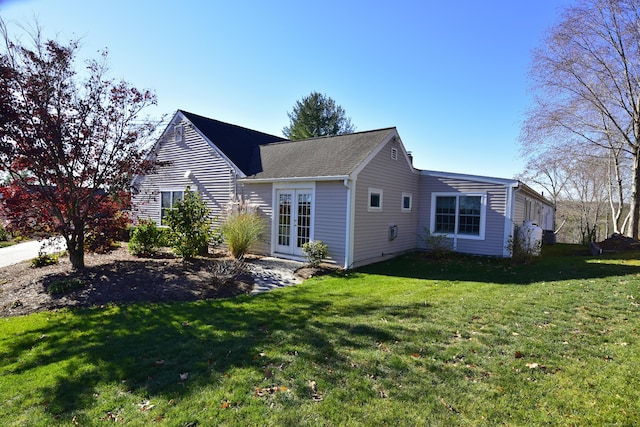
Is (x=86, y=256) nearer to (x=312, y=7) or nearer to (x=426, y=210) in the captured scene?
(x=312, y=7)

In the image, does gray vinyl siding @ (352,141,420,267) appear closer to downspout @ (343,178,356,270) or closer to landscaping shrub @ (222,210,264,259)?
downspout @ (343,178,356,270)

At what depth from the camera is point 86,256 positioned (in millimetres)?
10180

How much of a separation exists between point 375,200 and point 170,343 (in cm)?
775

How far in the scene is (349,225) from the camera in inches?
375

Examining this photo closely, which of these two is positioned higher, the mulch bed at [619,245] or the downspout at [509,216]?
the downspout at [509,216]

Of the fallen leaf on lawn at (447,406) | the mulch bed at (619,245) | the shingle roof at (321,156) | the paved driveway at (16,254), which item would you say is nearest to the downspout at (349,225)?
the shingle roof at (321,156)

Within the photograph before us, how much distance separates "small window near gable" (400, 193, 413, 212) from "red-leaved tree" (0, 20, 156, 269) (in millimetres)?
8614

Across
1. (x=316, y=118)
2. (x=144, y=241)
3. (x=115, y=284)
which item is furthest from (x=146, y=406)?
(x=316, y=118)

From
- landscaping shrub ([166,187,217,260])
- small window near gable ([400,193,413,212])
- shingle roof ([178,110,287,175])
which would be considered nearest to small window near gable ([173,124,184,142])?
shingle roof ([178,110,287,175])

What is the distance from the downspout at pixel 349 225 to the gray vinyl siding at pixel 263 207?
307cm

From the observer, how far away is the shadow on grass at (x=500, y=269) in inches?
336

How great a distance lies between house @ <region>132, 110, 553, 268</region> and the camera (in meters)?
9.98

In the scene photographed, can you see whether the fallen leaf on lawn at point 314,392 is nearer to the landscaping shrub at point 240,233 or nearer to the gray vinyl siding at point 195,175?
the landscaping shrub at point 240,233

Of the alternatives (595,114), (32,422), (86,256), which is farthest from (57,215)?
(595,114)
